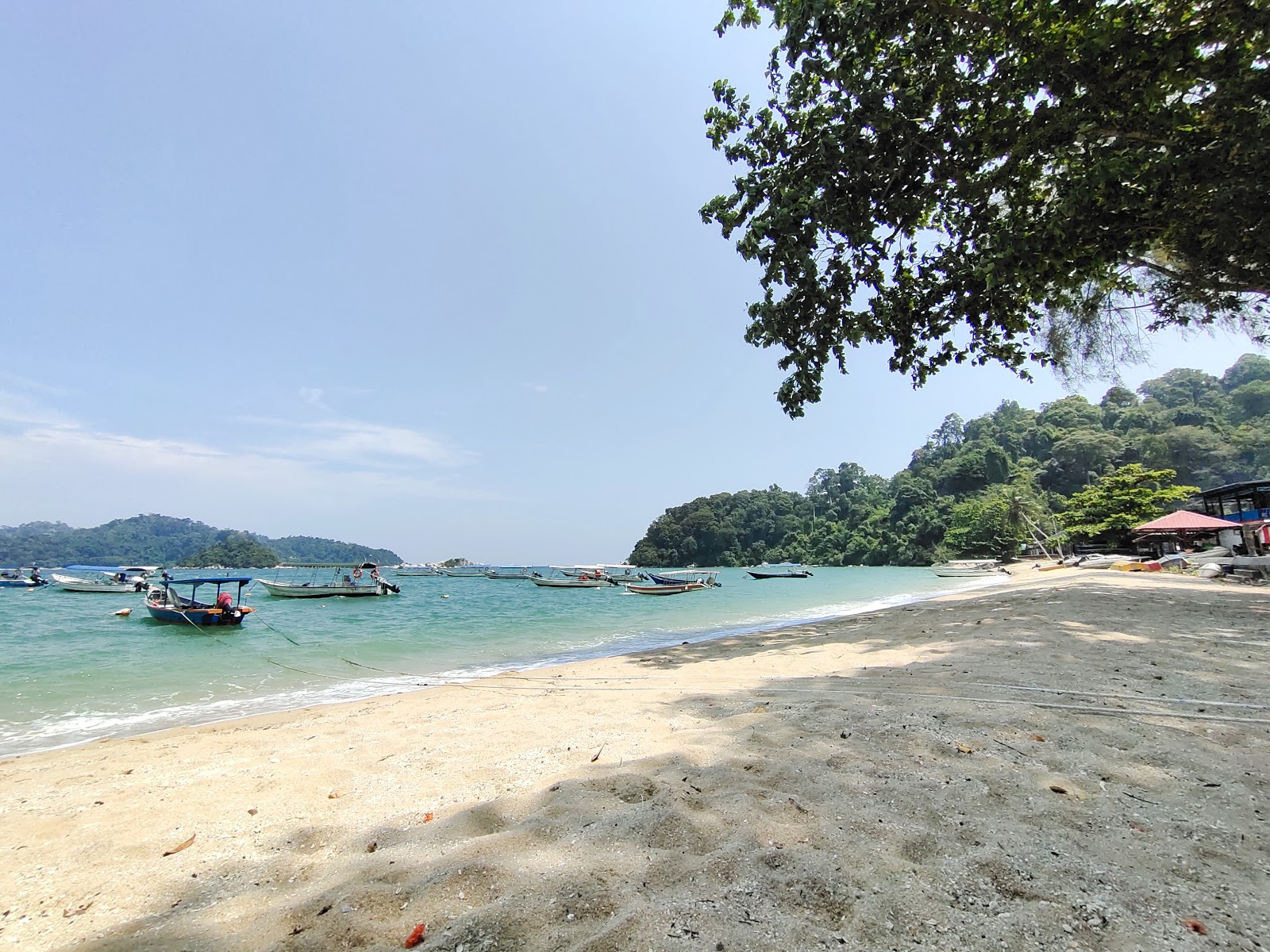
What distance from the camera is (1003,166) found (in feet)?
27.6

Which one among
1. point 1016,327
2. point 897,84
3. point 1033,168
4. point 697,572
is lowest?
point 697,572

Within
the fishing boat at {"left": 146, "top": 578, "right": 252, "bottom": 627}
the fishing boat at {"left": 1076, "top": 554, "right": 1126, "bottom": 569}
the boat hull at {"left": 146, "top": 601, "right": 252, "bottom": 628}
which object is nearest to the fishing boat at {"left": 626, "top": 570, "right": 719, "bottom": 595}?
the fishing boat at {"left": 1076, "top": 554, "right": 1126, "bottom": 569}

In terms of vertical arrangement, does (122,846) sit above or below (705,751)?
below

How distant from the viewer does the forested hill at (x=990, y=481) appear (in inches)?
2749

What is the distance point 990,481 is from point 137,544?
19662cm

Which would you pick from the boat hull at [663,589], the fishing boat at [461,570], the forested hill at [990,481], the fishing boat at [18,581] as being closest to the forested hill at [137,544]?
the fishing boat at [461,570]

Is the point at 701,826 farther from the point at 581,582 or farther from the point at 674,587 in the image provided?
the point at 581,582

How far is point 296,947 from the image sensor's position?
5.85 feet

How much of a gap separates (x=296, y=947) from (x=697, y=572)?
4859 cm

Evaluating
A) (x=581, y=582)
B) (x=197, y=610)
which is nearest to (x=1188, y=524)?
(x=581, y=582)

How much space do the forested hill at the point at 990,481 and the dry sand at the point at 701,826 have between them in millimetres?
56832

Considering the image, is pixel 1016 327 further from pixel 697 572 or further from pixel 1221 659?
pixel 697 572

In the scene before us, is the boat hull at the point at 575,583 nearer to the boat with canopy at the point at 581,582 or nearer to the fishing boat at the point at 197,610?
the boat with canopy at the point at 581,582

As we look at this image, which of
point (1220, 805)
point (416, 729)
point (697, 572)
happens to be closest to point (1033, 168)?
point (1220, 805)
